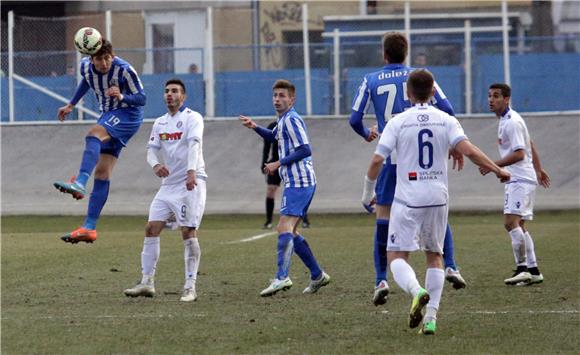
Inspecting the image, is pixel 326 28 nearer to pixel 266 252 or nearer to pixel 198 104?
pixel 198 104

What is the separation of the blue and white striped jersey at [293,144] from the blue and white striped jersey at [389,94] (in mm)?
993

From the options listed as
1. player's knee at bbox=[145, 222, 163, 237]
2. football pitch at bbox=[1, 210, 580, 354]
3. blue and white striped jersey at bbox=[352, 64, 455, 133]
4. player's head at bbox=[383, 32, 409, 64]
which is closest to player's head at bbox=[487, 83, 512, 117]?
football pitch at bbox=[1, 210, 580, 354]

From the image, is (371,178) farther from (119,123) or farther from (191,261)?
(119,123)

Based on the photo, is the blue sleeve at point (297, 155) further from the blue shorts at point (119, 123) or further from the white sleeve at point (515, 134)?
the white sleeve at point (515, 134)

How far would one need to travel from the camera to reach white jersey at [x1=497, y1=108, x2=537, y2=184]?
12930 mm

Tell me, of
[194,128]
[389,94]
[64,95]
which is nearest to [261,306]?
[194,128]

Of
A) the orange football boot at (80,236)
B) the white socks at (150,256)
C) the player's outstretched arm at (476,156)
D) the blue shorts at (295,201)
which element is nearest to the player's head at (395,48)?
the blue shorts at (295,201)

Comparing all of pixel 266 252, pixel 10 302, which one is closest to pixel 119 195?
pixel 266 252

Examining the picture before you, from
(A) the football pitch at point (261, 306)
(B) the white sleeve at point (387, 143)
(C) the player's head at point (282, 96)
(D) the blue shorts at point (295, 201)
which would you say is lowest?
(A) the football pitch at point (261, 306)

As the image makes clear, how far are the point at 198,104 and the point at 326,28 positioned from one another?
3415 mm

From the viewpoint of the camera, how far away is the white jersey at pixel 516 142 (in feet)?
42.4

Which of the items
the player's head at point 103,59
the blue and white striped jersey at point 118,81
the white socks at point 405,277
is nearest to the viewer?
the white socks at point 405,277

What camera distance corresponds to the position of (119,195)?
27.6 m

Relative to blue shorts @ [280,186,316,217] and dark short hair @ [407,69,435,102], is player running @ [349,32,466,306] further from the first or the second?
dark short hair @ [407,69,435,102]
